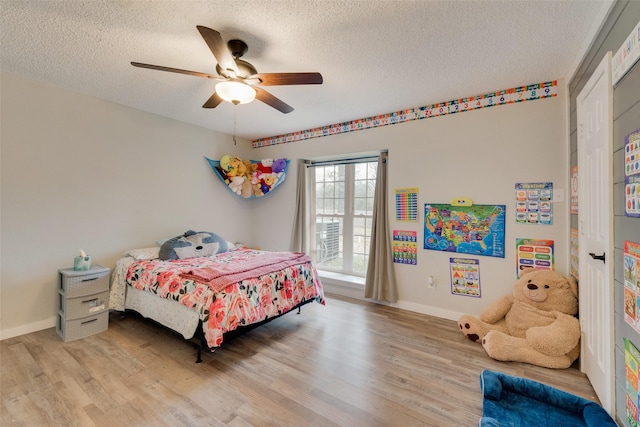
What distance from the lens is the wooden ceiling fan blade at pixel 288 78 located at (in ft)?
5.97

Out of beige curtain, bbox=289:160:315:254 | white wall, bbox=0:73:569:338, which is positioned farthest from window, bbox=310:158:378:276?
white wall, bbox=0:73:569:338

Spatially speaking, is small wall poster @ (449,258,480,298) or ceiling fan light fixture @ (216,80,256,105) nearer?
ceiling fan light fixture @ (216,80,256,105)

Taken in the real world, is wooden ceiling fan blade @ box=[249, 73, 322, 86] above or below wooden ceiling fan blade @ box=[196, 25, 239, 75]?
below

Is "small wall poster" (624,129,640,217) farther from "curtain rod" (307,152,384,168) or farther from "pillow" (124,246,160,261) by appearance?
"pillow" (124,246,160,261)

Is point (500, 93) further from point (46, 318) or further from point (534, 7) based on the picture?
point (46, 318)

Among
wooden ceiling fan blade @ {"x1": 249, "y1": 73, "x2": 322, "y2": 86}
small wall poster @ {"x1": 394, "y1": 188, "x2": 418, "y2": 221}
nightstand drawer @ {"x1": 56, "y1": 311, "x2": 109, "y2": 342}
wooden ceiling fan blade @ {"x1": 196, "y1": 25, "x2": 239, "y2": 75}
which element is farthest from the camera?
small wall poster @ {"x1": 394, "y1": 188, "x2": 418, "y2": 221}

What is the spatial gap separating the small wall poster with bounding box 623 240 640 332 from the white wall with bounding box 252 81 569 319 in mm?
1326

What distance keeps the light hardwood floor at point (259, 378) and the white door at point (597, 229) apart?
33 cm

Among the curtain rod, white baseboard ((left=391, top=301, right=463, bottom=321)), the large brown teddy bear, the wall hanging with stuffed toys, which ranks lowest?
white baseboard ((left=391, top=301, right=463, bottom=321))

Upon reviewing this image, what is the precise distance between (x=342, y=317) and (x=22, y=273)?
320 cm

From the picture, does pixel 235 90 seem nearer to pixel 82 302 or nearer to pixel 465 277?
pixel 82 302

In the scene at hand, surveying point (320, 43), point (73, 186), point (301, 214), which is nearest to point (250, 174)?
point (301, 214)

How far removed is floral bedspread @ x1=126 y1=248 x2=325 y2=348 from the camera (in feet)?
6.86

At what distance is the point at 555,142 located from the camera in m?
2.49
